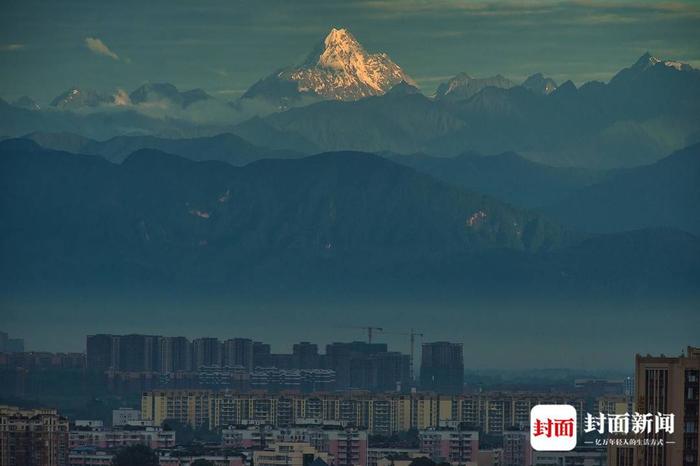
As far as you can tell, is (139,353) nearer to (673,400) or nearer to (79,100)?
(79,100)

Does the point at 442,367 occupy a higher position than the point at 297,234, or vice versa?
the point at 297,234

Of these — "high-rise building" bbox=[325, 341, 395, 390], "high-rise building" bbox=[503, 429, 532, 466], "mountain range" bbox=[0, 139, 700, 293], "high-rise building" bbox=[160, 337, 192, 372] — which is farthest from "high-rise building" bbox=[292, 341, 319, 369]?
"high-rise building" bbox=[503, 429, 532, 466]

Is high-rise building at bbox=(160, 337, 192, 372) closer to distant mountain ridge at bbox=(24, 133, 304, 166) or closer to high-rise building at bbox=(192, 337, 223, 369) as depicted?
high-rise building at bbox=(192, 337, 223, 369)

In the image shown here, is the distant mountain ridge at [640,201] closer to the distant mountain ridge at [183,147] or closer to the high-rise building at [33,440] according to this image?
the distant mountain ridge at [183,147]

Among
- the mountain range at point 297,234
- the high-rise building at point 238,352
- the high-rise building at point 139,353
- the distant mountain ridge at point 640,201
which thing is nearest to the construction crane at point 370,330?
the mountain range at point 297,234

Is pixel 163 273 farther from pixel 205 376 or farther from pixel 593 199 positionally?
pixel 593 199

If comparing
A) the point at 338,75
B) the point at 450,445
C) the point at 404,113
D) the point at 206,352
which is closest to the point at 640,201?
the point at 404,113

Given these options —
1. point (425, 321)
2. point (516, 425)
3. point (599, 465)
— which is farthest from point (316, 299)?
point (599, 465)
